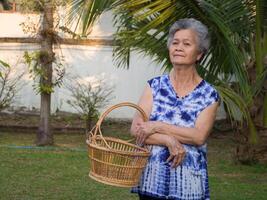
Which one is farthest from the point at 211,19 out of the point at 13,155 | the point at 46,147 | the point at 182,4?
the point at 46,147

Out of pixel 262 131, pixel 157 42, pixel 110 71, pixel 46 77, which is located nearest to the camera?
pixel 157 42

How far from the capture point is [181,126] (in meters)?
3.35

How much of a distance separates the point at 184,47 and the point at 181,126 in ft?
1.40

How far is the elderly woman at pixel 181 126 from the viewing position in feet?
10.9

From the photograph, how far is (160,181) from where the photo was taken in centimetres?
338

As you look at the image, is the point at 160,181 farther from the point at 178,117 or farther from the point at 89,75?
the point at 89,75

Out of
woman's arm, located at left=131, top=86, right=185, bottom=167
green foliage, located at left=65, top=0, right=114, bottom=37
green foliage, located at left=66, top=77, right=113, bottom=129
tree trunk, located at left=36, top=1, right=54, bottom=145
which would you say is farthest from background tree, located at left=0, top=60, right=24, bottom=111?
woman's arm, located at left=131, top=86, right=185, bottom=167

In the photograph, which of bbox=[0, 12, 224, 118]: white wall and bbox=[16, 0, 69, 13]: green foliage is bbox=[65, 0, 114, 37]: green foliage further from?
bbox=[0, 12, 224, 118]: white wall

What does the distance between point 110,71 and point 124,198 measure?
26.9ft

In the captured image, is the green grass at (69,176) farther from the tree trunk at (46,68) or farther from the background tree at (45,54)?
the background tree at (45,54)

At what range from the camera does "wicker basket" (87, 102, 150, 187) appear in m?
3.21

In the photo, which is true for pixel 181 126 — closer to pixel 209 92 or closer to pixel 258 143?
pixel 209 92

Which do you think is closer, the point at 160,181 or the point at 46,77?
the point at 160,181

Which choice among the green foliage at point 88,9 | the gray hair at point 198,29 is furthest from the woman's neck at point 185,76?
the green foliage at point 88,9
